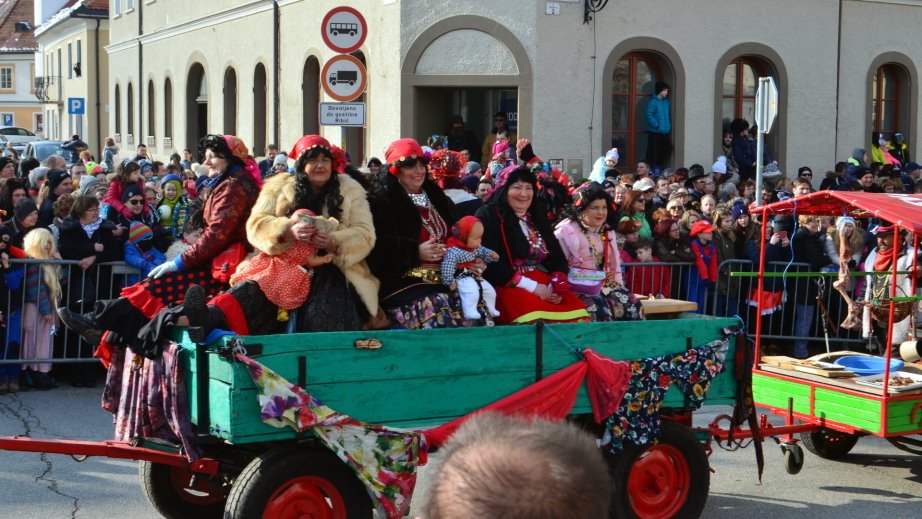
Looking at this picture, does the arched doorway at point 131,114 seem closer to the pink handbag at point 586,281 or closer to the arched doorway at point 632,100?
the arched doorway at point 632,100

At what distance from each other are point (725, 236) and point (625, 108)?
21.8ft

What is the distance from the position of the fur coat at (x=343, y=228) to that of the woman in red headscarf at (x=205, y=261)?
0.70ft

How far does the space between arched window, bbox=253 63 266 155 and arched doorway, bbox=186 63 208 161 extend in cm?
426

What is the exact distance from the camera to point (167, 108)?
101 ft

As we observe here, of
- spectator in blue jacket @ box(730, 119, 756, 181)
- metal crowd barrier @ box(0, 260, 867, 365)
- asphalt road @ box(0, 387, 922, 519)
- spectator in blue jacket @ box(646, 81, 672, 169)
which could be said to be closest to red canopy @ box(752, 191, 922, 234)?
asphalt road @ box(0, 387, 922, 519)

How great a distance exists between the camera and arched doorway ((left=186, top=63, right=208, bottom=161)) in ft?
91.6

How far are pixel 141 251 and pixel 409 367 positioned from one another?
5.29 metres

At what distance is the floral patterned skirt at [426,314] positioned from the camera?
6016 millimetres

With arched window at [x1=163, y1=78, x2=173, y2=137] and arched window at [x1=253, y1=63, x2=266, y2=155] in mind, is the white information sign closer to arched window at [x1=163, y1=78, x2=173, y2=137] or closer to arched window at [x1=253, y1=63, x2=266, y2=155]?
arched window at [x1=253, y1=63, x2=266, y2=155]

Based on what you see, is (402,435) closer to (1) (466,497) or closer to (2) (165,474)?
(2) (165,474)

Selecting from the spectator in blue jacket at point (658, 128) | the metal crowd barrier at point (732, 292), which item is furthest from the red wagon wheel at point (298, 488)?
→ the spectator in blue jacket at point (658, 128)

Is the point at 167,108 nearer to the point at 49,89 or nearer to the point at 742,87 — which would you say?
the point at 742,87

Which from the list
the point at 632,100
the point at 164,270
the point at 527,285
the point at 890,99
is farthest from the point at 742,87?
the point at 164,270

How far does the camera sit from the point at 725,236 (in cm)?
1204
